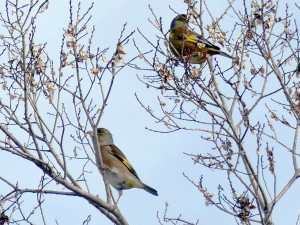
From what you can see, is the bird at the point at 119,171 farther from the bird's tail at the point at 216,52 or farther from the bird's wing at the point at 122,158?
the bird's tail at the point at 216,52

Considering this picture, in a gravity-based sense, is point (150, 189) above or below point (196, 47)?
below

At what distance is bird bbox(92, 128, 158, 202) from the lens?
10.8 m

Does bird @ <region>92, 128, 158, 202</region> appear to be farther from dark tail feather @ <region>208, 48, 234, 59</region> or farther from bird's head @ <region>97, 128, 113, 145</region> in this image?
dark tail feather @ <region>208, 48, 234, 59</region>

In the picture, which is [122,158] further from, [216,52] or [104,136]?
[216,52]

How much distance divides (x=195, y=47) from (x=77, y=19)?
2214 mm

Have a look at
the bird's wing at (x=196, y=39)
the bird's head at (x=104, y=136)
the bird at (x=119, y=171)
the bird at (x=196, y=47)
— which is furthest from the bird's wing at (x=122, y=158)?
the bird's wing at (x=196, y=39)

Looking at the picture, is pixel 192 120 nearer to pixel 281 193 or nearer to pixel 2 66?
pixel 281 193

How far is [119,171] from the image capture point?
10836 millimetres

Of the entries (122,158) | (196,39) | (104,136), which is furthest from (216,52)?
(104,136)

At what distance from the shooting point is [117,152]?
11.2 meters

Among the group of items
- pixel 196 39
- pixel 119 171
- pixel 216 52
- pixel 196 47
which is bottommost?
pixel 119 171

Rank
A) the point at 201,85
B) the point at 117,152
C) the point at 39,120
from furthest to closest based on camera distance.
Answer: the point at 117,152, the point at 201,85, the point at 39,120

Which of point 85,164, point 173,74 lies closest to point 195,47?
point 173,74

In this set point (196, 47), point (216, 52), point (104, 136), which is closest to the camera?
point (196, 47)
